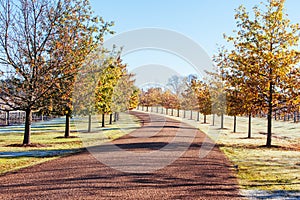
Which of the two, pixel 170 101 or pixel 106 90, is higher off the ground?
pixel 170 101

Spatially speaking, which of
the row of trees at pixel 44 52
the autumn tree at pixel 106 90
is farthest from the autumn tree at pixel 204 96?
the row of trees at pixel 44 52

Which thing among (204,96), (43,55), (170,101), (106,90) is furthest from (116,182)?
(170,101)

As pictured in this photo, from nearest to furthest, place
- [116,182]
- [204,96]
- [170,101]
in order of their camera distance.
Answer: [116,182] → [204,96] → [170,101]

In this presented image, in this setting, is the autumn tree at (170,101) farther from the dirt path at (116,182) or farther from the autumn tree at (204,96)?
the dirt path at (116,182)

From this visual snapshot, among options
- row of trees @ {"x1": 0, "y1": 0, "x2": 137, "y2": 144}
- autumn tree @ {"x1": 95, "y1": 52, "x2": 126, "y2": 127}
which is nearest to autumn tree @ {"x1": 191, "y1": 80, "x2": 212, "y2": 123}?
autumn tree @ {"x1": 95, "y1": 52, "x2": 126, "y2": 127}

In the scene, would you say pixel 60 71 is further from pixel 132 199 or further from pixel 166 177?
pixel 132 199

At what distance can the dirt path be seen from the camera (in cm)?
709

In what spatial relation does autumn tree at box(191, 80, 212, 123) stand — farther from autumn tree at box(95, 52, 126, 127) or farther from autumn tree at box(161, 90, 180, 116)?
autumn tree at box(161, 90, 180, 116)

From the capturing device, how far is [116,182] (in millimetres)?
8258

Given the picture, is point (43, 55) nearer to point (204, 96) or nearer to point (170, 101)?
point (204, 96)

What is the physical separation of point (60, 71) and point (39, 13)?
121 inches

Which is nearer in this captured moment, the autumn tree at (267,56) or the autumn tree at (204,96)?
the autumn tree at (267,56)

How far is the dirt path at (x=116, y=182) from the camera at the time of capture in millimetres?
7086

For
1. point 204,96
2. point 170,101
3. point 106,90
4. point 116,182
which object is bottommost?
point 116,182
